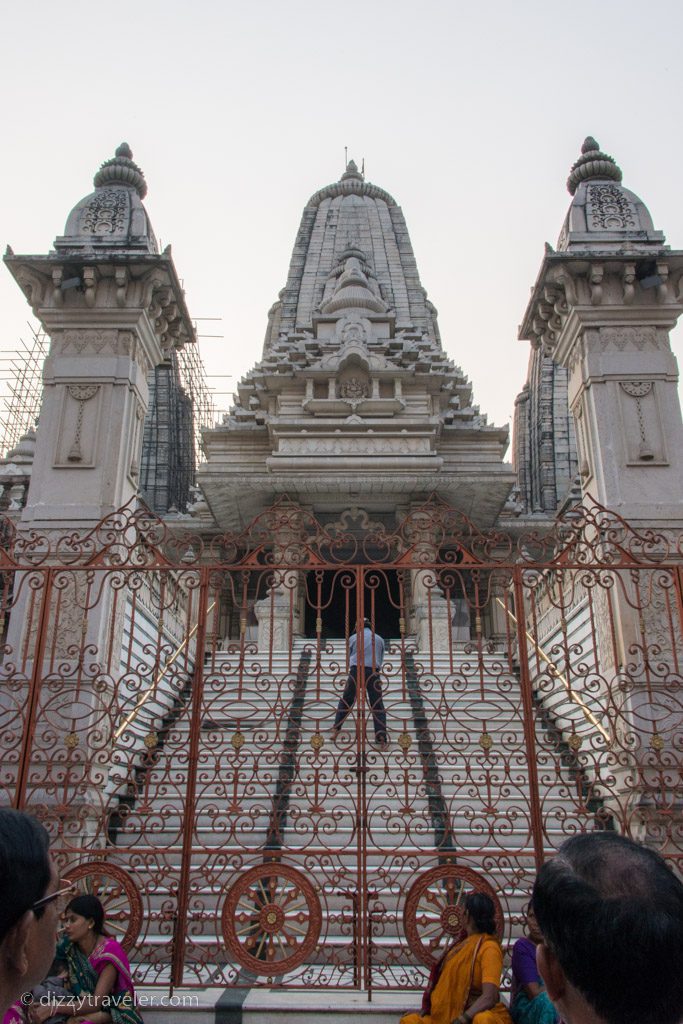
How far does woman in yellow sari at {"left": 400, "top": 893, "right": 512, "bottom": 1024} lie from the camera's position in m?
3.67

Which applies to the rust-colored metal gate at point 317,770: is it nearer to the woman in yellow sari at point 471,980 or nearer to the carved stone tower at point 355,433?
the woman in yellow sari at point 471,980

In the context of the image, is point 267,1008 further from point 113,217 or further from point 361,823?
point 113,217

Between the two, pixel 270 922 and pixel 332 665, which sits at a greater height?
pixel 332 665

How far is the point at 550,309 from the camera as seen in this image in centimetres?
860

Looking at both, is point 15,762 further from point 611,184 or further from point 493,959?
point 611,184

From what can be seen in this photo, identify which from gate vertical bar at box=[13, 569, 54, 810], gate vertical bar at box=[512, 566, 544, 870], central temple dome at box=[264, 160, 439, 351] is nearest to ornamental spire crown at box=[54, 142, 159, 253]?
gate vertical bar at box=[13, 569, 54, 810]

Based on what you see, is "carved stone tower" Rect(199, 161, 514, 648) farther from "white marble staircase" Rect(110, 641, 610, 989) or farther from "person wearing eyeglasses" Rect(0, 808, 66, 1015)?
"person wearing eyeglasses" Rect(0, 808, 66, 1015)

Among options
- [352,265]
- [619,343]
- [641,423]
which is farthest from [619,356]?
[352,265]

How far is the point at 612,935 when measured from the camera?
139 cm

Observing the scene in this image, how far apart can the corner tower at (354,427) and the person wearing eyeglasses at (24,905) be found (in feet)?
44.4

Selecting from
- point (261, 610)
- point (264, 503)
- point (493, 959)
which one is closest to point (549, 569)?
point (493, 959)

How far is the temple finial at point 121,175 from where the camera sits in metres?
9.27

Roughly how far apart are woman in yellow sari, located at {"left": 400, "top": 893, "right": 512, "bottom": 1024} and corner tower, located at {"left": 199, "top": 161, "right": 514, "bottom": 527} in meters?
11.3

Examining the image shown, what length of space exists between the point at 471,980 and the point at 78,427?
6181 millimetres
